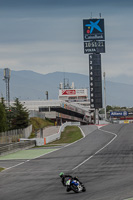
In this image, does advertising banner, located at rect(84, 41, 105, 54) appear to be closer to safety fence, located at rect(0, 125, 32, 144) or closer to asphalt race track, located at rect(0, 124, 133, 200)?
safety fence, located at rect(0, 125, 32, 144)

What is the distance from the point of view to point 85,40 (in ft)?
461

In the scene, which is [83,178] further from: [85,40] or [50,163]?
[85,40]

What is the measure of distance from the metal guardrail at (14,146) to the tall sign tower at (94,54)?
85.4 m

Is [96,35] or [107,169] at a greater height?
[96,35]

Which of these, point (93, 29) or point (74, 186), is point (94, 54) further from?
point (74, 186)

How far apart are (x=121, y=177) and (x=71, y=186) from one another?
5606 mm

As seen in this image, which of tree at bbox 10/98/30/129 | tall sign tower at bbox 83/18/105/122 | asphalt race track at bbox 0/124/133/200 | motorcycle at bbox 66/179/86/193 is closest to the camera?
asphalt race track at bbox 0/124/133/200

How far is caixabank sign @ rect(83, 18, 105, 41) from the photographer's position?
460ft

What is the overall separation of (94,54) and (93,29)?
29.6 feet

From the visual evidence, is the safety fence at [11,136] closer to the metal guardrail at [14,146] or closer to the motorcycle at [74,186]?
the metal guardrail at [14,146]

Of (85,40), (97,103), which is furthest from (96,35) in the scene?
(97,103)

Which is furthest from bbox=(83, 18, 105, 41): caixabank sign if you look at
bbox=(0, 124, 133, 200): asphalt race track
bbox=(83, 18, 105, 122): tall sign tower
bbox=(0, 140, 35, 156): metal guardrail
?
bbox=(0, 124, 133, 200): asphalt race track

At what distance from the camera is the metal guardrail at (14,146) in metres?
45.3

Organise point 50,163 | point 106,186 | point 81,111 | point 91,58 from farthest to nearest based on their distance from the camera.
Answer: point 81,111, point 91,58, point 50,163, point 106,186
